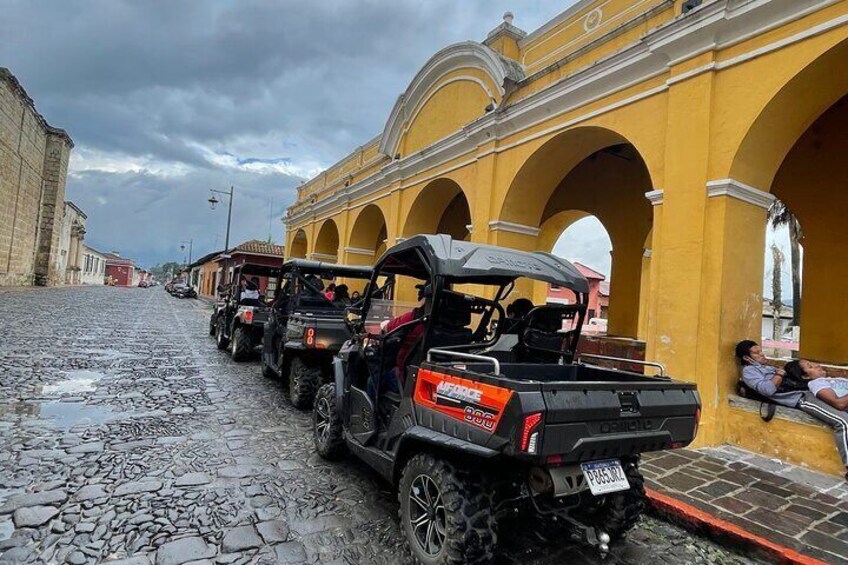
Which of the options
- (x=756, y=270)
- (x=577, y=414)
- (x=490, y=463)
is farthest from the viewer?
(x=756, y=270)

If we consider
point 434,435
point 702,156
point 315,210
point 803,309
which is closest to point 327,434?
point 434,435

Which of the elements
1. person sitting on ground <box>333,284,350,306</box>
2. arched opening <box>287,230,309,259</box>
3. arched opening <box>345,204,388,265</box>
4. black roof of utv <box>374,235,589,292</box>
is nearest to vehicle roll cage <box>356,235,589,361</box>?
black roof of utv <box>374,235,589,292</box>

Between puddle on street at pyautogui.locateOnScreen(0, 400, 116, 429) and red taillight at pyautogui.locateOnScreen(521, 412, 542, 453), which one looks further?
puddle on street at pyautogui.locateOnScreen(0, 400, 116, 429)

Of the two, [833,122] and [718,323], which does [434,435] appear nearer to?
[718,323]

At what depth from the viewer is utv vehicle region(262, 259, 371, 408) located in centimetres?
603

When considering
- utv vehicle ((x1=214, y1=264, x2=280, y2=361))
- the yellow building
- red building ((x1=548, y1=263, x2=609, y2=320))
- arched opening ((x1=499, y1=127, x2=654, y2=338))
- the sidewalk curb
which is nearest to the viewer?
the sidewalk curb

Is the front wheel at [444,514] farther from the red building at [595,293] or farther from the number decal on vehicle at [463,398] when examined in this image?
the red building at [595,293]

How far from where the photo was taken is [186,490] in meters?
3.60

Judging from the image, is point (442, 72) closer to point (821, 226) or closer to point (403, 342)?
point (821, 226)

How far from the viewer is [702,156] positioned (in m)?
5.59

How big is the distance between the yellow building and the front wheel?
12.8 ft

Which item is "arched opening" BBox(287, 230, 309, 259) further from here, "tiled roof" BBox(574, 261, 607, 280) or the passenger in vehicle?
"tiled roof" BBox(574, 261, 607, 280)

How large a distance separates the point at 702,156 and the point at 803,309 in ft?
17.9

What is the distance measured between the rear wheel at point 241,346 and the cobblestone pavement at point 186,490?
2.72m
